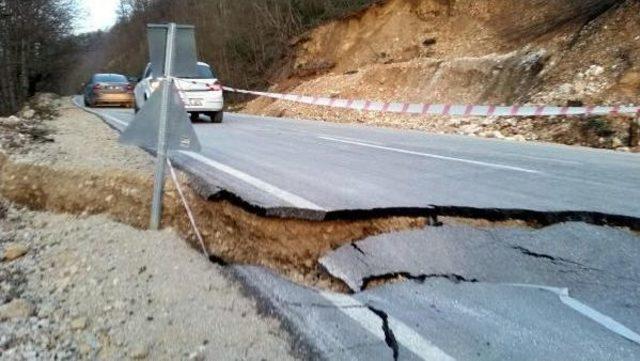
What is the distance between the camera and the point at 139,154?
6.95 meters

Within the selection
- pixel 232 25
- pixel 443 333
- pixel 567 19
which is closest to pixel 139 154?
pixel 443 333

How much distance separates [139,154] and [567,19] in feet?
44.6

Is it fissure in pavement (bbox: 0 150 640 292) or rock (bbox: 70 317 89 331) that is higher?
fissure in pavement (bbox: 0 150 640 292)

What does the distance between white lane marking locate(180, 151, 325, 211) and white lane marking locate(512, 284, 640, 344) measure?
179 cm

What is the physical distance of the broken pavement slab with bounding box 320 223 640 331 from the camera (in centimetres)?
335

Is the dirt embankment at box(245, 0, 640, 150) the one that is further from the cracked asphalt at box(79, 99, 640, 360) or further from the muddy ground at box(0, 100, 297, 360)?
the muddy ground at box(0, 100, 297, 360)

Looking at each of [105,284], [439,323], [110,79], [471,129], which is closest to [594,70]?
[471,129]

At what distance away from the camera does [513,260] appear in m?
3.70

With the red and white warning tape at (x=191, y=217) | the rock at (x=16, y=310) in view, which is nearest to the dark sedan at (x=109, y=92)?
the red and white warning tape at (x=191, y=217)

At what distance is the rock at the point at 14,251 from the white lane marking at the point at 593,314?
332cm

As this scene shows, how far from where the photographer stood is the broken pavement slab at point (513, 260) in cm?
335

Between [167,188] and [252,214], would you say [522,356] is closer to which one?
[252,214]

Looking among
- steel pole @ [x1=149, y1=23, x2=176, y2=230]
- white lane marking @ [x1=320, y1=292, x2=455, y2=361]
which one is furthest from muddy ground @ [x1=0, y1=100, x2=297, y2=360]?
white lane marking @ [x1=320, y1=292, x2=455, y2=361]

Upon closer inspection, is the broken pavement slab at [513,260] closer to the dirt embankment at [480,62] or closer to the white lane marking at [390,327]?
the white lane marking at [390,327]
